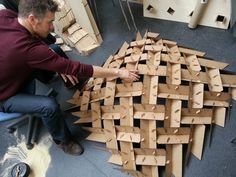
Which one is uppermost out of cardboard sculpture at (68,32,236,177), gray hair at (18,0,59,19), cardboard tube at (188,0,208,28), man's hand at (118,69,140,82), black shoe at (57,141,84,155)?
gray hair at (18,0,59,19)

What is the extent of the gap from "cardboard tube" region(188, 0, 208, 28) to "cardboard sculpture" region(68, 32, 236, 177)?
1.66 ft

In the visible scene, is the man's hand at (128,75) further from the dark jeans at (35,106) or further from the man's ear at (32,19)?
the man's ear at (32,19)

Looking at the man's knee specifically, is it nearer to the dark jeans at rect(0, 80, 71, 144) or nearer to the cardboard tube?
the dark jeans at rect(0, 80, 71, 144)

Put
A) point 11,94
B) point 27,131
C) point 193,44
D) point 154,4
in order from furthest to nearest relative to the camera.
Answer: point 154,4 → point 193,44 → point 27,131 → point 11,94

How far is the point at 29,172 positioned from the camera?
77.7 inches

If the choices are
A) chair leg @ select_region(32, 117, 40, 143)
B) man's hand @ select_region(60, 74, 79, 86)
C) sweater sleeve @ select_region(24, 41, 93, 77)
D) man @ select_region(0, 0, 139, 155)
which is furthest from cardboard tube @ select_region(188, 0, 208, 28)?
chair leg @ select_region(32, 117, 40, 143)

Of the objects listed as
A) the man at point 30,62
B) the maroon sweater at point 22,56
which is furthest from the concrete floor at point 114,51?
the maroon sweater at point 22,56

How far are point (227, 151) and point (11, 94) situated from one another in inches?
56.2

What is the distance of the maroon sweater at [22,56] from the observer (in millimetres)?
1512

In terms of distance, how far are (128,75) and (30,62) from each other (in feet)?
2.07

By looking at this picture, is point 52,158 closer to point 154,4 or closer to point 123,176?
point 123,176

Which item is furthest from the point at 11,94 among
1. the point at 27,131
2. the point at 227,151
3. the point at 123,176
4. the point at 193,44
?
the point at 193,44

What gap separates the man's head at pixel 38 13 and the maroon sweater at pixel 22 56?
0.20 ft

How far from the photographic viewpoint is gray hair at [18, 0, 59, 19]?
4.92 ft
